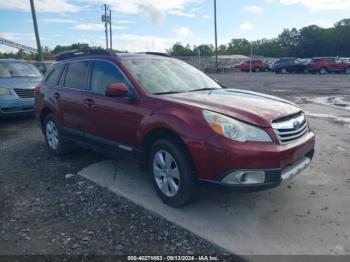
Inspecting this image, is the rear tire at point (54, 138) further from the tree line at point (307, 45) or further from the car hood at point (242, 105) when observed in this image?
the tree line at point (307, 45)

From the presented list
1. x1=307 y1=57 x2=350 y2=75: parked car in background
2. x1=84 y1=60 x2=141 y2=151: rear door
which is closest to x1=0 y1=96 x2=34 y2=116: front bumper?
x1=84 y1=60 x2=141 y2=151: rear door

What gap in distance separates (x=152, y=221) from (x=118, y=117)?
1463mm

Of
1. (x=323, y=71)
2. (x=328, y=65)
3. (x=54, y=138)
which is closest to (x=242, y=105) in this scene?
(x=54, y=138)

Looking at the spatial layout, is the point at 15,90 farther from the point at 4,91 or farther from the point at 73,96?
the point at 73,96

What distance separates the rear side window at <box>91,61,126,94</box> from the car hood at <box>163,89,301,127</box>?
883mm

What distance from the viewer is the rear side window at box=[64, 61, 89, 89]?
212 inches

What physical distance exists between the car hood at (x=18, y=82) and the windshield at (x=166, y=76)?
18.3ft

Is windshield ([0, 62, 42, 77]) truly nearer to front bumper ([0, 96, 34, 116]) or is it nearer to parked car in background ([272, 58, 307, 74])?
front bumper ([0, 96, 34, 116])

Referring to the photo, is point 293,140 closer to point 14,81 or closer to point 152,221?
point 152,221

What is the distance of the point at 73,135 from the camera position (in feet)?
18.5

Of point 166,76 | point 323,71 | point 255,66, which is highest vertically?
point 255,66

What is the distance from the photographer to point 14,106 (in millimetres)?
9039

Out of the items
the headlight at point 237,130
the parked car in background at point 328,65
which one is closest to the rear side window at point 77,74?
the headlight at point 237,130

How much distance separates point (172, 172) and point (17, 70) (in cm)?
808
